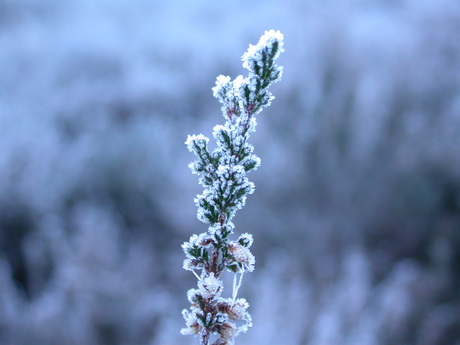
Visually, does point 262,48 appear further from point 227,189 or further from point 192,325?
point 192,325

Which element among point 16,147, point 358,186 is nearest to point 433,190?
point 358,186

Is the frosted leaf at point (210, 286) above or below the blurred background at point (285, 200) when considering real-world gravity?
below

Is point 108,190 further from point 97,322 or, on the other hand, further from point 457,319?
point 457,319

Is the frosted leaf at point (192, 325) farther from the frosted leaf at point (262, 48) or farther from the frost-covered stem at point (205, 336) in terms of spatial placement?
the frosted leaf at point (262, 48)

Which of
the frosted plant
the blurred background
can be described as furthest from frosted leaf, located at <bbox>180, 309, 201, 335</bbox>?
the blurred background

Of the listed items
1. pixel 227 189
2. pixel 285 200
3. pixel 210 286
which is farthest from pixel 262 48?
pixel 285 200

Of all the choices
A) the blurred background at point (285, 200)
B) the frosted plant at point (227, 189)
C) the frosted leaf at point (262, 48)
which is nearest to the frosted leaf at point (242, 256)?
the frosted plant at point (227, 189)
